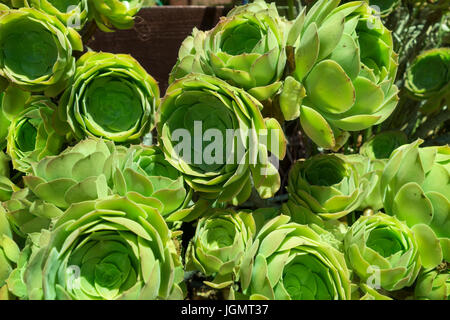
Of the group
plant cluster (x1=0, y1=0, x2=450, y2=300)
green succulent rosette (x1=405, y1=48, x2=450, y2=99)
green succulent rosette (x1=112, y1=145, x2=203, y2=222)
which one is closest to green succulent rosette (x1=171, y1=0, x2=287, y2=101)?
plant cluster (x1=0, y1=0, x2=450, y2=300)

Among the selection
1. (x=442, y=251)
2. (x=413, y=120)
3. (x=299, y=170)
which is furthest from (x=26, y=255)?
(x=413, y=120)

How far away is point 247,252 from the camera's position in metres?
0.40

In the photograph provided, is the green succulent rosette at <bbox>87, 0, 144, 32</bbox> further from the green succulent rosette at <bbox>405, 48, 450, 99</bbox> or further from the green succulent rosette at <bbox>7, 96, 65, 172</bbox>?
the green succulent rosette at <bbox>405, 48, 450, 99</bbox>

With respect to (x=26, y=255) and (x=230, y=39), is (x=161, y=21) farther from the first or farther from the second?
(x=26, y=255)

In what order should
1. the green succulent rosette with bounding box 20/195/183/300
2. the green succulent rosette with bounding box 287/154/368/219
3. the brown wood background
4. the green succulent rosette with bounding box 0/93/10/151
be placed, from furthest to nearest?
the brown wood background → the green succulent rosette with bounding box 0/93/10/151 → the green succulent rosette with bounding box 287/154/368/219 → the green succulent rosette with bounding box 20/195/183/300

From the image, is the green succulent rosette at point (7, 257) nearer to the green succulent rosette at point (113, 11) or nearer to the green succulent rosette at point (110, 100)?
the green succulent rosette at point (110, 100)

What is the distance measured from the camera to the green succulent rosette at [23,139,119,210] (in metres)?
0.41

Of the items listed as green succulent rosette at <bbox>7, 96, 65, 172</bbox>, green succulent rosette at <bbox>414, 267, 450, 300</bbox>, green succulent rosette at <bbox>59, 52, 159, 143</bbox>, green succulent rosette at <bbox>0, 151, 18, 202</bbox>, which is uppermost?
green succulent rosette at <bbox>59, 52, 159, 143</bbox>

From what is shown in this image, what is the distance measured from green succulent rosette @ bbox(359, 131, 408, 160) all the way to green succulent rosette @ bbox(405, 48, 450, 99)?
0.11m

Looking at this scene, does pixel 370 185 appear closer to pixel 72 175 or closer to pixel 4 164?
pixel 72 175

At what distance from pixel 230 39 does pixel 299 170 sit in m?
0.19

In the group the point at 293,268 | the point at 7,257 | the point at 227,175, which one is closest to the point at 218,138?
the point at 227,175

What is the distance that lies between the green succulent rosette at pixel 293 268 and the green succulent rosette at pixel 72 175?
17cm

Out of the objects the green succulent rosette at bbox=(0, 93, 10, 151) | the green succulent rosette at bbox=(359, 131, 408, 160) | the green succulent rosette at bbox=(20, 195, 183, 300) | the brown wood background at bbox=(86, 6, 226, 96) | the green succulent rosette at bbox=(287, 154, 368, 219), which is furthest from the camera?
the brown wood background at bbox=(86, 6, 226, 96)
